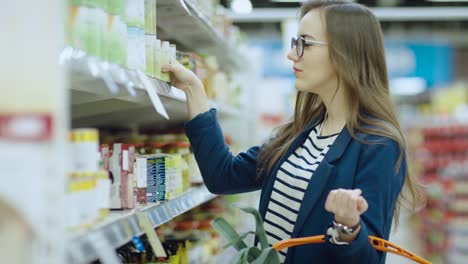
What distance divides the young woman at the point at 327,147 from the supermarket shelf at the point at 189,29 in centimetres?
36

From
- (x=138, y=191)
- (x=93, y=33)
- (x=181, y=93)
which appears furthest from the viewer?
(x=181, y=93)

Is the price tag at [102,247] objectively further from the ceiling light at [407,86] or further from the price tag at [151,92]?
the ceiling light at [407,86]

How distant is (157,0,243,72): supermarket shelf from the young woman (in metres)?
0.36

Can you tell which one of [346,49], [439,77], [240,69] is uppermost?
[346,49]

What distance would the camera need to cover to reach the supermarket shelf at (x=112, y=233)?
1322 mm

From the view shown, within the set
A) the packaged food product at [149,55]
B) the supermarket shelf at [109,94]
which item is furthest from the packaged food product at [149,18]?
the supermarket shelf at [109,94]

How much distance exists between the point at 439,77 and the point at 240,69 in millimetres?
10124

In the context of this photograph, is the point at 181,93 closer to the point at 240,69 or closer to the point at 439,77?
the point at 240,69

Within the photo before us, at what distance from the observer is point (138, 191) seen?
2076mm

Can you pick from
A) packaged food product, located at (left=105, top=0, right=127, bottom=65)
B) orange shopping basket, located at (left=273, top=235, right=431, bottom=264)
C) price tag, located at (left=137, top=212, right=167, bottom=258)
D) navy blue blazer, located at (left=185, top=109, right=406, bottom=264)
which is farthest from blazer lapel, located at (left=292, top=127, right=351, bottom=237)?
packaged food product, located at (left=105, top=0, right=127, bottom=65)

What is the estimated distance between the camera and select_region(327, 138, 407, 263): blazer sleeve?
Result: 7.12 feet

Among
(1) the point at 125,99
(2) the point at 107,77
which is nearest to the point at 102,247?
(2) the point at 107,77

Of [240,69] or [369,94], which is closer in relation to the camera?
[369,94]

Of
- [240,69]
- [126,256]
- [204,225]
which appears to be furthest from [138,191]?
[240,69]
